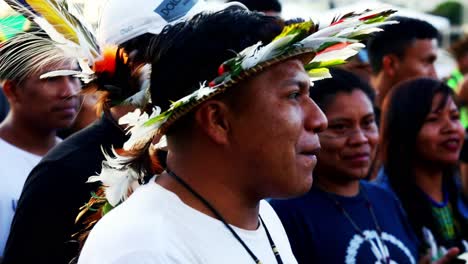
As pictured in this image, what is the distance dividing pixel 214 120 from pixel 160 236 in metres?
0.38

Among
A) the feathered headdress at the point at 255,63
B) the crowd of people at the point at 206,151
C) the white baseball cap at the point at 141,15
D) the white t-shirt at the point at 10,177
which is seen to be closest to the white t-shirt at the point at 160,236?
the crowd of people at the point at 206,151

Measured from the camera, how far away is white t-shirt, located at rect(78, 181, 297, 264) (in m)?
2.05

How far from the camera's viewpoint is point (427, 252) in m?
4.05

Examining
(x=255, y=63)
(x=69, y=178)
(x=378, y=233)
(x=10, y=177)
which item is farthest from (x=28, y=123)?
(x=255, y=63)

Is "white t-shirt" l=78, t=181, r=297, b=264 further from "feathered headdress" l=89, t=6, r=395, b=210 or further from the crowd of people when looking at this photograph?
"feathered headdress" l=89, t=6, r=395, b=210

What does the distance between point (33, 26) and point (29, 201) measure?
0.66 m

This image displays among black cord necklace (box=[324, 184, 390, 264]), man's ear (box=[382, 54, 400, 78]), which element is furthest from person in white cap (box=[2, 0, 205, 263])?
man's ear (box=[382, 54, 400, 78])

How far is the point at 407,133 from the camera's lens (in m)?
4.43

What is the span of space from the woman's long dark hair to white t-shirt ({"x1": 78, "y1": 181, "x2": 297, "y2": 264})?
2.19 m

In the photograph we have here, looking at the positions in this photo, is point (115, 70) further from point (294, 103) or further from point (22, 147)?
point (22, 147)

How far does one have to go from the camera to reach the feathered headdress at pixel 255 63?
220 centimetres

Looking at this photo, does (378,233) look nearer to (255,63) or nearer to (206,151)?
(206,151)

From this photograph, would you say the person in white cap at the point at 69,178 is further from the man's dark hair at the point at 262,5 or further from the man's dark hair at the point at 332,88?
the man's dark hair at the point at 262,5

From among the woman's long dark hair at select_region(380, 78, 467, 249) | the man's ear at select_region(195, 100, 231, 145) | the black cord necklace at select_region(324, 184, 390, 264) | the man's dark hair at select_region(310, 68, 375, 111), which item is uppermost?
the man's ear at select_region(195, 100, 231, 145)
